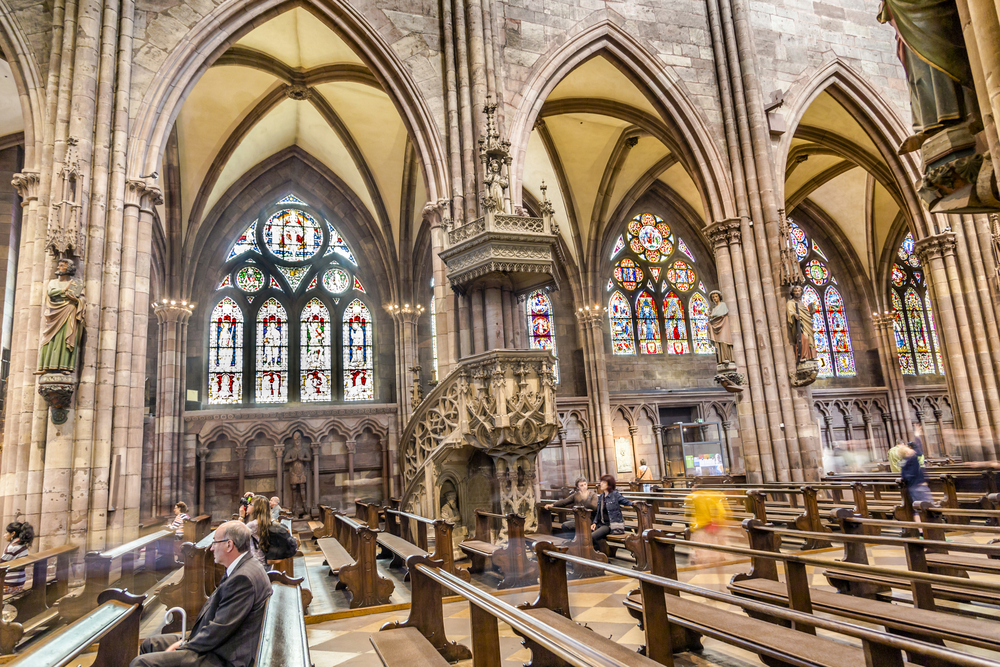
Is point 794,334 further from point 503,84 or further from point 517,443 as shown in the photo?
point 503,84

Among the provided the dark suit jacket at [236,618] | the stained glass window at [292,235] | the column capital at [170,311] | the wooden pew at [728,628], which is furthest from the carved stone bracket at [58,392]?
the stained glass window at [292,235]

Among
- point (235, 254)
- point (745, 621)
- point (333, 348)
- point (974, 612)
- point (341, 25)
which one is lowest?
point (974, 612)

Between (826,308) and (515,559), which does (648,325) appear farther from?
(515,559)

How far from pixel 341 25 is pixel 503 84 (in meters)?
3.30

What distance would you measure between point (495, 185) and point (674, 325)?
14249 millimetres

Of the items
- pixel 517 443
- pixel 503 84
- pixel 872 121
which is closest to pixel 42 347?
pixel 517 443

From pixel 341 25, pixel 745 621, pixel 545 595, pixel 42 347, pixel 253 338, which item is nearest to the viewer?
pixel 745 621

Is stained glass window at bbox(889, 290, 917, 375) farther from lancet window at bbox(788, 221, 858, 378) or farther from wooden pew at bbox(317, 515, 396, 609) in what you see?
wooden pew at bbox(317, 515, 396, 609)

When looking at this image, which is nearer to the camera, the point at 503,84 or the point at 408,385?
the point at 503,84

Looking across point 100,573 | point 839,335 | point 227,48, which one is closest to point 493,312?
point 100,573

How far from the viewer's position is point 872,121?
15.9 metres

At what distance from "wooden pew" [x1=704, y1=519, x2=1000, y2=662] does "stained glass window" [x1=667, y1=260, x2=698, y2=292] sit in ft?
63.7

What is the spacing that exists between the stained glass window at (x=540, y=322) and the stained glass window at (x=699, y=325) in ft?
17.8

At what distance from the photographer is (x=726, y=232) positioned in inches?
539
